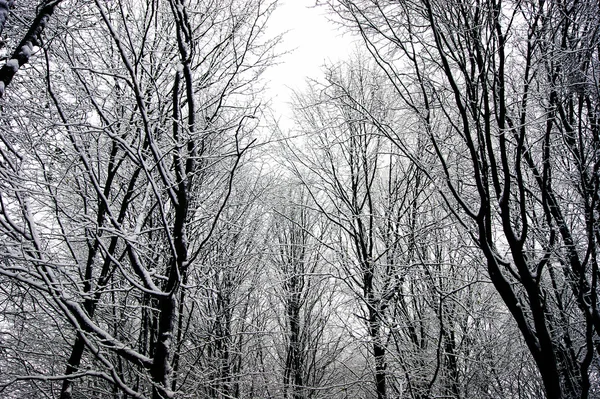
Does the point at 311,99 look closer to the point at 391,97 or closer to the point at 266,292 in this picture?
the point at 391,97

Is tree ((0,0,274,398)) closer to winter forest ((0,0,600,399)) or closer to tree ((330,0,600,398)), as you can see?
winter forest ((0,0,600,399))

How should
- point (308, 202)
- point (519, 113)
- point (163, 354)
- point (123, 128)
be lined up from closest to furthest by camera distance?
point (163, 354)
point (519, 113)
point (123, 128)
point (308, 202)

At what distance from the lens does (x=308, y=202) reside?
36.3ft

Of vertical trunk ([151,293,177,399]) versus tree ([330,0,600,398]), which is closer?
tree ([330,0,600,398])

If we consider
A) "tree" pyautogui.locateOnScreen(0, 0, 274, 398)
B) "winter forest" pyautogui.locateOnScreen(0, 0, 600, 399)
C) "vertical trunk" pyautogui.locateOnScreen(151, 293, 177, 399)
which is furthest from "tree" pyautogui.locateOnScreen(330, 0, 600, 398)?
"vertical trunk" pyautogui.locateOnScreen(151, 293, 177, 399)

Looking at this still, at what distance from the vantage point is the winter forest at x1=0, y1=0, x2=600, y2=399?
257 cm

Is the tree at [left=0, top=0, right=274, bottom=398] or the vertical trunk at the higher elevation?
the tree at [left=0, top=0, right=274, bottom=398]

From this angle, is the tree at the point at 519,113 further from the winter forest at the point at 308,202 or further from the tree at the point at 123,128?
the tree at the point at 123,128

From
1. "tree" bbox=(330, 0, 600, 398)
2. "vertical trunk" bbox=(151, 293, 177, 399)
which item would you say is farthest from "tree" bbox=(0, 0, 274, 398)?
"tree" bbox=(330, 0, 600, 398)

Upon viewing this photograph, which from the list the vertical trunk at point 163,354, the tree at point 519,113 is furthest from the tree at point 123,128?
the tree at point 519,113

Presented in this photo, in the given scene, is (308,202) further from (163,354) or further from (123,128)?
(163,354)

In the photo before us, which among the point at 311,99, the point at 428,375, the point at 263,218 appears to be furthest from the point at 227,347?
the point at 311,99

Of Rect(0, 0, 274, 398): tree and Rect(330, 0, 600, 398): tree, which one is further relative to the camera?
Rect(0, 0, 274, 398): tree

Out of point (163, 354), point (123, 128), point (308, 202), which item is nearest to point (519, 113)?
point (163, 354)
